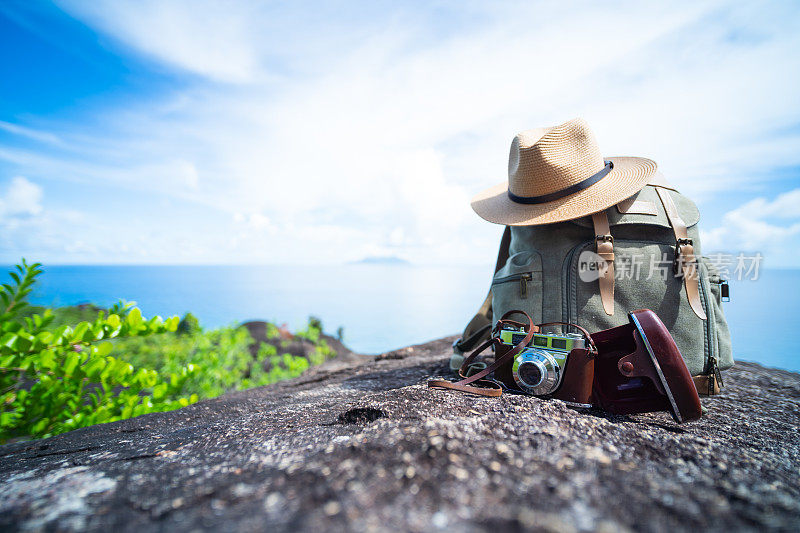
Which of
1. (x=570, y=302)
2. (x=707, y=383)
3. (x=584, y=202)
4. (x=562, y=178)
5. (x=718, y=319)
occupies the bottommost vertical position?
(x=707, y=383)

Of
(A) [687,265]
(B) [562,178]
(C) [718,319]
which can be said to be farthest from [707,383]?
(B) [562,178]

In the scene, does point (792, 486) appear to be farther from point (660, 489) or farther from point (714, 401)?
point (714, 401)

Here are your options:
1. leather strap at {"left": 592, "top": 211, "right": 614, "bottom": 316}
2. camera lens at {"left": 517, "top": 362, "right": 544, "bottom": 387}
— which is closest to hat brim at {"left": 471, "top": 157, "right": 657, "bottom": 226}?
leather strap at {"left": 592, "top": 211, "right": 614, "bottom": 316}

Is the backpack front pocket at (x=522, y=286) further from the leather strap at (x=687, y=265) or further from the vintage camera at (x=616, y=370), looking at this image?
the leather strap at (x=687, y=265)

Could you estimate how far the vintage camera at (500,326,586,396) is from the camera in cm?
202

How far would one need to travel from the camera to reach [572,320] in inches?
94.5

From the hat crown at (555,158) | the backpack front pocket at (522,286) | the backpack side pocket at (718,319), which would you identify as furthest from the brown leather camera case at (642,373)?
the hat crown at (555,158)

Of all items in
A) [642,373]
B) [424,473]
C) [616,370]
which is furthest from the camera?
[616,370]

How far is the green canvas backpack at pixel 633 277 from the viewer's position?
2.38 m

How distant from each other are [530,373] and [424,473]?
3.68ft

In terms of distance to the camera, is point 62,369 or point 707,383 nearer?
point 707,383

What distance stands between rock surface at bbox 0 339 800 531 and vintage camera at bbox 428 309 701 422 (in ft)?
0.32

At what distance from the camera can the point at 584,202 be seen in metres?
2.43

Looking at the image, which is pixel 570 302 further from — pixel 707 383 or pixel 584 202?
pixel 707 383
